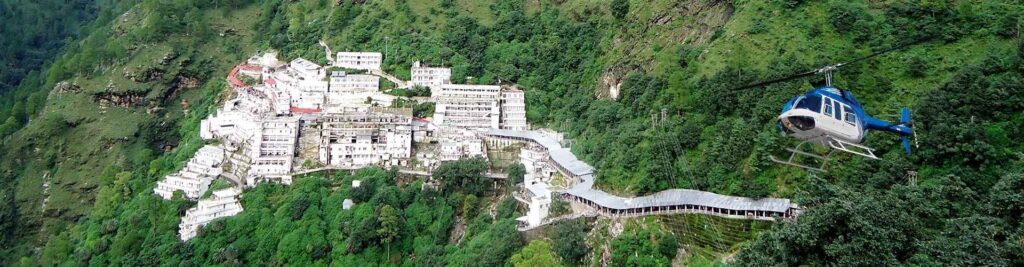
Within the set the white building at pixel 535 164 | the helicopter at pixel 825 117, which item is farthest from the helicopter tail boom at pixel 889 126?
the white building at pixel 535 164

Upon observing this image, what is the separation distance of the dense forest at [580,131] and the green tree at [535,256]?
0.10 m

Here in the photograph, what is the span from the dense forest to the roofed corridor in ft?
2.14

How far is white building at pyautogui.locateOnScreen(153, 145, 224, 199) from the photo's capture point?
133 feet

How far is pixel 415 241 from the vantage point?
112ft

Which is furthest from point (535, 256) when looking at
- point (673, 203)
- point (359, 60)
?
point (359, 60)

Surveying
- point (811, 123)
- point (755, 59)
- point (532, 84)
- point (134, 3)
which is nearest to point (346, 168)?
point (532, 84)

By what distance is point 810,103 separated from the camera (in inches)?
754

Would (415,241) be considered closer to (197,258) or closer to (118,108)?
(197,258)

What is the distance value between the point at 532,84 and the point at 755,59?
15.4 m

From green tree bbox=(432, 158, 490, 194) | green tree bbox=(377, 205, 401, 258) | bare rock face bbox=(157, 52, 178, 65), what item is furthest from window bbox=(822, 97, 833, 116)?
bare rock face bbox=(157, 52, 178, 65)

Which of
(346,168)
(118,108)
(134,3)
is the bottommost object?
(346,168)

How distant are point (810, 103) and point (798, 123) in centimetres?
60

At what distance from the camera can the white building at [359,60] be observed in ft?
158

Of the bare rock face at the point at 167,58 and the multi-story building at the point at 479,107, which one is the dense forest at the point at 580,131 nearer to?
the bare rock face at the point at 167,58
